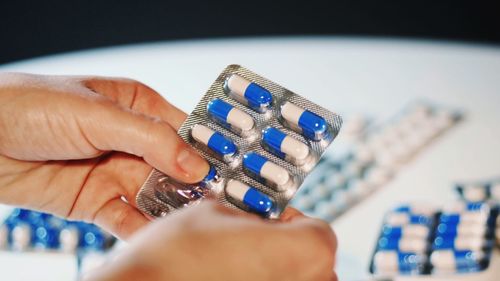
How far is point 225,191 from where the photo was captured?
0.71 m

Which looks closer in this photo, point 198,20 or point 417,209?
point 417,209

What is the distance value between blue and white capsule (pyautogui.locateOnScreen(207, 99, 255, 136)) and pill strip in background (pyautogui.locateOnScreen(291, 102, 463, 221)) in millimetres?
164

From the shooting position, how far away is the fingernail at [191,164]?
69 centimetres

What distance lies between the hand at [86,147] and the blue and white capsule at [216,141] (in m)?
0.02

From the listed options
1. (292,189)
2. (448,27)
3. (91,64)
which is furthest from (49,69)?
(448,27)

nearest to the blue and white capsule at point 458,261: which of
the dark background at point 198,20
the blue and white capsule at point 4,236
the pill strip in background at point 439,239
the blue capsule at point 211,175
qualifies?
the pill strip in background at point 439,239

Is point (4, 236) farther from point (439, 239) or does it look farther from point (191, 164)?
point (439, 239)

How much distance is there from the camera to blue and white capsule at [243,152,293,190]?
0.69m

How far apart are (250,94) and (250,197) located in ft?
0.33

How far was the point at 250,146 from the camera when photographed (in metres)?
0.73

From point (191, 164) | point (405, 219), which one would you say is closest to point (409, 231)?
point (405, 219)

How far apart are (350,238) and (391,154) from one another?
0.48 ft

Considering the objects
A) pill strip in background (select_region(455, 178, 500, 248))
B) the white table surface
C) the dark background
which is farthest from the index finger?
the dark background

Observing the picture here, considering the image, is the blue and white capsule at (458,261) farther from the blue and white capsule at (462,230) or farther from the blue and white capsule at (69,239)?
the blue and white capsule at (69,239)
